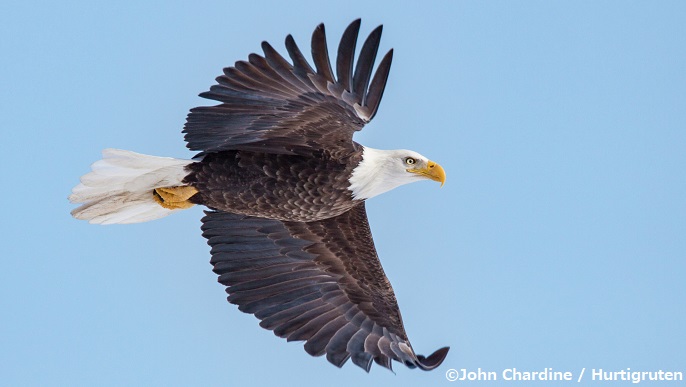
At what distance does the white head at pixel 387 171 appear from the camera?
1020cm

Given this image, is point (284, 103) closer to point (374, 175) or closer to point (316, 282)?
point (374, 175)

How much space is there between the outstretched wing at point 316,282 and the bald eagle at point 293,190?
0.01m

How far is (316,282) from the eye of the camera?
11.2 m

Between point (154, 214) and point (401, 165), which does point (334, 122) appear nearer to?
point (401, 165)

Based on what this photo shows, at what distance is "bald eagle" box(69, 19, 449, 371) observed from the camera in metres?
9.82

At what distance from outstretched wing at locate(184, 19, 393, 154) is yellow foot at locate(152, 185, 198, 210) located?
0.71 m

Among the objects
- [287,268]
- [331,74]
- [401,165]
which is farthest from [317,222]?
[331,74]

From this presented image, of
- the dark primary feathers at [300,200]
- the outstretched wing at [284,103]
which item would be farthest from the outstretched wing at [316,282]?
the outstretched wing at [284,103]

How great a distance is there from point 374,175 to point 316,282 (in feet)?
4.68

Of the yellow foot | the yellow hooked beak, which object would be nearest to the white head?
the yellow hooked beak

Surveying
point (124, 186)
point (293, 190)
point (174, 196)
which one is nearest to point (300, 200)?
point (293, 190)

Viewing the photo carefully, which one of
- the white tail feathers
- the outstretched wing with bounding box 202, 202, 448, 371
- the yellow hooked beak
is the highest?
the white tail feathers

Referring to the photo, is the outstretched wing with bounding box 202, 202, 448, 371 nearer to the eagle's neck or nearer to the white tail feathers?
the white tail feathers

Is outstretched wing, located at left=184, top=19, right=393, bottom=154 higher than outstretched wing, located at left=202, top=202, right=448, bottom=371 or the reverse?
higher
